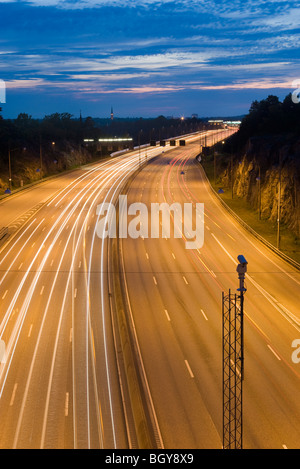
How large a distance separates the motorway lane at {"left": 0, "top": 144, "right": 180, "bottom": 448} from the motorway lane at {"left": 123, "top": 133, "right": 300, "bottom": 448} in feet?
6.96

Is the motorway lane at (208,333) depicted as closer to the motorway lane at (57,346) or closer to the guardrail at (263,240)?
the guardrail at (263,240)

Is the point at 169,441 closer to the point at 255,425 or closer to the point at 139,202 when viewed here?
the point at 255,425

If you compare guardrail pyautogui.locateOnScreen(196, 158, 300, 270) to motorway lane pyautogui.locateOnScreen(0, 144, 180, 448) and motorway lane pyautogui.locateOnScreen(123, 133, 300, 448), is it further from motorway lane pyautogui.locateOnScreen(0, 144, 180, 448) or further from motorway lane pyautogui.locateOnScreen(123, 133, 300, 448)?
motorway lane pyautogui.locateOnScreen(0, 144, 180, 448)

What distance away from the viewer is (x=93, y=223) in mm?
57781

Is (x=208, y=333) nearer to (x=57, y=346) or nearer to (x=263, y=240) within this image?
(x=57, y=346)

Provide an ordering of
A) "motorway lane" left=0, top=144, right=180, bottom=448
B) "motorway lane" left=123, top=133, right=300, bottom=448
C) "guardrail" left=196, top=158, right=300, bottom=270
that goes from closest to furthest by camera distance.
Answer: "motorway lane" left=0, top=144, right=180, bottom=448, "motorway lane" left=123, top=133, right=300, bottom=448, "guardrail" left=196, top=158, right=300, bottom=270

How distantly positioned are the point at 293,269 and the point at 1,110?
93.9 m

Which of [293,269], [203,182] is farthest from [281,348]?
[203,182]

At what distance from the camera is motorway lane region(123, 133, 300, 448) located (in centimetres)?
1995

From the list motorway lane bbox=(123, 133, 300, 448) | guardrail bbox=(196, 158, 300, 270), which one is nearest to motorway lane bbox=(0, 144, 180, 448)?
motorway lane bbox=(123, 133, 300, 448)

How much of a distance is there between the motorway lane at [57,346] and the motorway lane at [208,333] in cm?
212

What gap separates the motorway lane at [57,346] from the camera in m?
19.6

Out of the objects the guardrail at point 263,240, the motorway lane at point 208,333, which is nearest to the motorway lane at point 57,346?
the motorway lane at point 208,333

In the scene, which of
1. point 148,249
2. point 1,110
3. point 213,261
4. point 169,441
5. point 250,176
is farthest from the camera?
point 1,110
